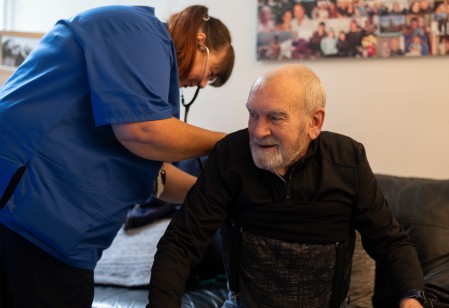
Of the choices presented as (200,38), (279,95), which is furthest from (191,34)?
(279,95)

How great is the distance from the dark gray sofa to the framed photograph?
1535mm

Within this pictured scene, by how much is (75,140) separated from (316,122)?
0.64m

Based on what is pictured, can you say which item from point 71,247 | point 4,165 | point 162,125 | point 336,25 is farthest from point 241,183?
point 336,25

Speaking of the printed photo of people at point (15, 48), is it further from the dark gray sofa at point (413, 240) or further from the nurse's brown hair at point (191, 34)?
the nurse's brown hair at point (191, 34)

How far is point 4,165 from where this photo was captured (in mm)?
1041

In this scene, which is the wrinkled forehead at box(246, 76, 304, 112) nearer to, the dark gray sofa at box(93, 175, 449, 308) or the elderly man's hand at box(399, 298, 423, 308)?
the elderly man's hand at box(399, 298, 423, 308)

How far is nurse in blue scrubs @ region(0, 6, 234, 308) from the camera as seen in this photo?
1047 mm

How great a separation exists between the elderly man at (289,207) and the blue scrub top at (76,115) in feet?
0.81

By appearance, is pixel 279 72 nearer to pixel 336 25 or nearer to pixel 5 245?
pixel 5 245

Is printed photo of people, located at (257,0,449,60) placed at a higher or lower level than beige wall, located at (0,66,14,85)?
higher

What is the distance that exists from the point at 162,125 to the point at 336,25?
1.39 metres

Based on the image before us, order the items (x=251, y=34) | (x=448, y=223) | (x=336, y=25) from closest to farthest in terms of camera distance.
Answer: (x=448, y=223) < (x=336, y=25) < (x=251, y=34)

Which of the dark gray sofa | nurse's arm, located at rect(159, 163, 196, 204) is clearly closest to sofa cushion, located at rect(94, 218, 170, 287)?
the dark gray sofa

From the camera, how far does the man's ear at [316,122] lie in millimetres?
1246
